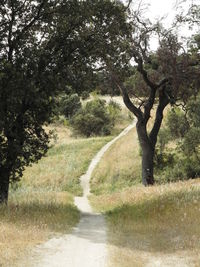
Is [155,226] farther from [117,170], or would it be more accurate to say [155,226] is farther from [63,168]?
[63,168]

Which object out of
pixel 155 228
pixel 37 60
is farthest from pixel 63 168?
pixel 155 228

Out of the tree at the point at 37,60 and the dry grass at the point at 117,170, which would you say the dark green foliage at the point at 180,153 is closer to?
the dry grass at the point at 117,170

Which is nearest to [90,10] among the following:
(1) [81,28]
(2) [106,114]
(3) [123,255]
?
(1) [81,28]

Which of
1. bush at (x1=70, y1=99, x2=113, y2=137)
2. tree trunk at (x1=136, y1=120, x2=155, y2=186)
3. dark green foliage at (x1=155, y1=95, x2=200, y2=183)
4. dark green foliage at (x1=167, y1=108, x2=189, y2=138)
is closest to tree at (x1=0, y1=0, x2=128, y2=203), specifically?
tree trunk at (x1=136, y1=120, x2=155, y2=186)

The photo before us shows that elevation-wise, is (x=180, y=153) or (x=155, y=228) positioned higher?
(x=155, y=228)

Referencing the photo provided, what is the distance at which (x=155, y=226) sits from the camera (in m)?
14.5

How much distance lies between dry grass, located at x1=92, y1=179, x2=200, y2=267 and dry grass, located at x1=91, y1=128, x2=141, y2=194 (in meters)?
18.7

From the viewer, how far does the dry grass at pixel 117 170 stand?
40875 mm

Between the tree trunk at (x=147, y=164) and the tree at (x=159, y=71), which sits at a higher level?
the tree at (x=159, y=71)

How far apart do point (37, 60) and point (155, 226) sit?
8.41m

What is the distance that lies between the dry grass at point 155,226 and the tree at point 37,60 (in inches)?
201

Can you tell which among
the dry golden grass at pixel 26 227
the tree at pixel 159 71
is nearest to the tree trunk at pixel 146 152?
the tree at pixel 159 71

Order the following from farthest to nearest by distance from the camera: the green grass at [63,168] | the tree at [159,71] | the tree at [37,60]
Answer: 1. the green grass at [63,168]
2. the tree at [159,71]
3. the tree at [37,60]

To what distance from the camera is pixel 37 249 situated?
1048 centimetres
